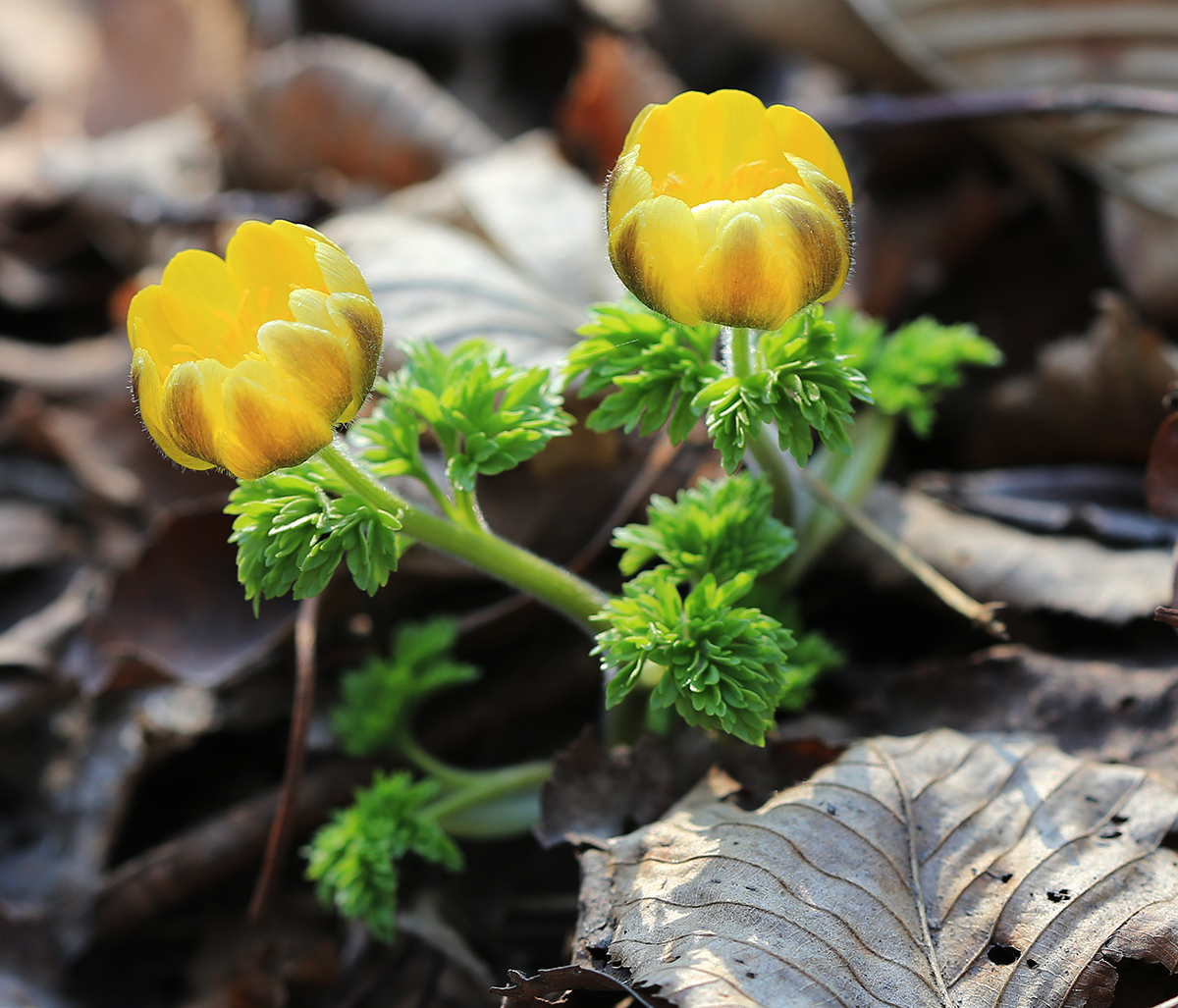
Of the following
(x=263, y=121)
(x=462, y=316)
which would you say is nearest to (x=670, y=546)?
(x=462, y=316)

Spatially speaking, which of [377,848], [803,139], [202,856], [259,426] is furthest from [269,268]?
[202,856]

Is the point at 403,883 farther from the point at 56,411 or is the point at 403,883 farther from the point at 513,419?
the point at 56,411

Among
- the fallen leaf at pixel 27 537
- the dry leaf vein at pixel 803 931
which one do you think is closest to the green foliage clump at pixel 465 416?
the dry leaf vein at pixel 803 931

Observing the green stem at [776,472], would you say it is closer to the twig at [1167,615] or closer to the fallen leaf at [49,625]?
the twig at [1167,615]

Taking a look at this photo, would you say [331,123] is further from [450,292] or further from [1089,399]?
[1089,399]

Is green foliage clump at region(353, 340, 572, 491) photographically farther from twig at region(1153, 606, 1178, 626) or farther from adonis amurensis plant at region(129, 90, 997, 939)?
twig at region(1153, 606, 1178, 626)

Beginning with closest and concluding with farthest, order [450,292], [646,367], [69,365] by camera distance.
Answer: [646,367], [450,292], [69,365]
